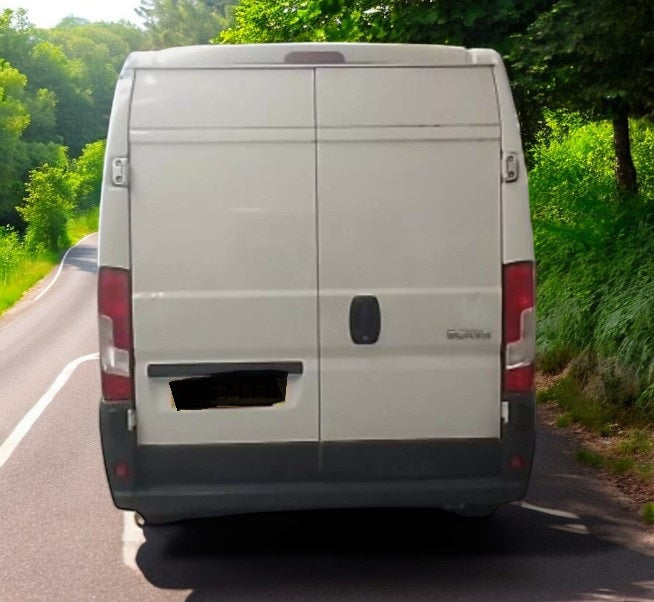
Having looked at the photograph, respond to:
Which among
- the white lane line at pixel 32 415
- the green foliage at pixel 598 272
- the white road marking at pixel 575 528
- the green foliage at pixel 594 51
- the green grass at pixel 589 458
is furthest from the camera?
the green foliage at pixel 594 51

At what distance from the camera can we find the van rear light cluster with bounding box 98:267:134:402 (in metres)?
5.96

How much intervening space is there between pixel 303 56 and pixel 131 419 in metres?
1.94

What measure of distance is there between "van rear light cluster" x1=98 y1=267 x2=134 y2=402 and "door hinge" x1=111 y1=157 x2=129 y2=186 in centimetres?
41

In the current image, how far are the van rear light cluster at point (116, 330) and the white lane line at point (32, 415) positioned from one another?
4472 millimetres

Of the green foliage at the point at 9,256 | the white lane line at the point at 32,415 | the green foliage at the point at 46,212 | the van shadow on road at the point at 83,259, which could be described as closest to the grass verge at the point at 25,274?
the green foliage at the point at 9,256

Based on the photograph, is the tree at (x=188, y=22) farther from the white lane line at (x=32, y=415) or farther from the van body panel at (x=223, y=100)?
the van body panel at (x=223, y=100)

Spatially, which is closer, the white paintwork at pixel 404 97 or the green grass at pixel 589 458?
the white paintwork at pixel 404 97

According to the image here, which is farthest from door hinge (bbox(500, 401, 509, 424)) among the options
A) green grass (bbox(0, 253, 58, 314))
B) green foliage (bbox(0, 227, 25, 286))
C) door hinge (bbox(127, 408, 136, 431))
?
green foliage (bbox(0, 227, 25, 286))

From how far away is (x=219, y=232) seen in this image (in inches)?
234

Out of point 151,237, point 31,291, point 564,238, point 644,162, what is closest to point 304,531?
point 151,237

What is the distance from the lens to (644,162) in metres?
19.5

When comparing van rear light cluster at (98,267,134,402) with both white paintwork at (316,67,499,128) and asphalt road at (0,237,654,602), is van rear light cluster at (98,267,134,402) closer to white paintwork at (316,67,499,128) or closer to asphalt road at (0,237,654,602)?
asphalt road at (0,237,654,602)

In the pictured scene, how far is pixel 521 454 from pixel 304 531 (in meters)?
1.72

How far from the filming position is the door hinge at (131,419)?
19.8 feet
